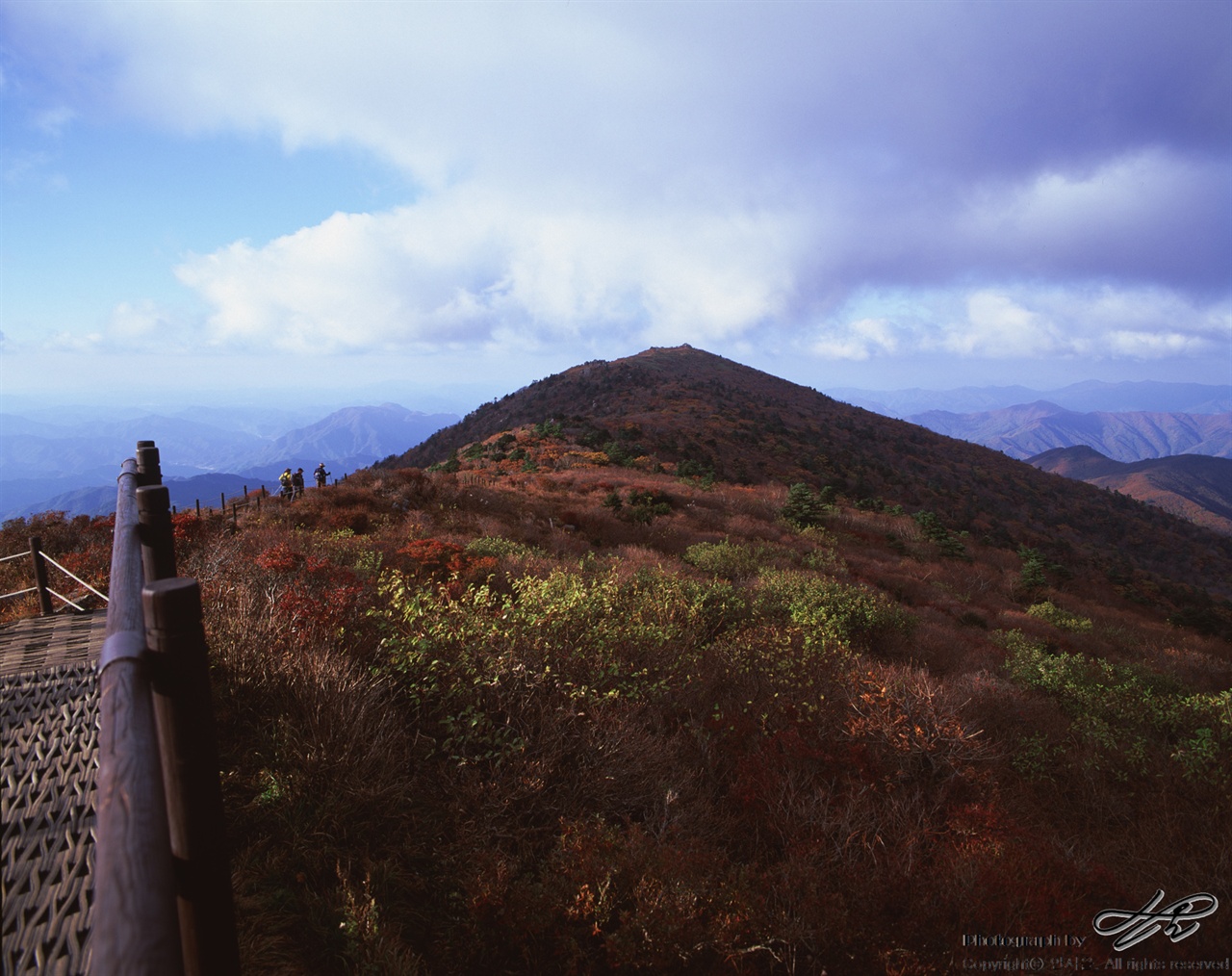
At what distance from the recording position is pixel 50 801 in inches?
96.3

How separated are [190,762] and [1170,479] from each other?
199m

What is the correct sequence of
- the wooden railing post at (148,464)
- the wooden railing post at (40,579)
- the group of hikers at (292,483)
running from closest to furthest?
the wooden railing post at (148,464) < the wooden railing post at (40,579) < the group of hikers at (292,483)

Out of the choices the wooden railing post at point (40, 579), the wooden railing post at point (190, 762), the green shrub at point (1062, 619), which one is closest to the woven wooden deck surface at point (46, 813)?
the wooden railing post at point (190, 762)

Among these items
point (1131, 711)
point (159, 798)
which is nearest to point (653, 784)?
point (159, 798)

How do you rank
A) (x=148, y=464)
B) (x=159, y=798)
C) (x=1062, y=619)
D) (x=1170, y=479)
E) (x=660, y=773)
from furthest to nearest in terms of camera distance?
(x=1170, y=479) → (x=1062, y=619) → (x=660, y=773) → (x=148, y=464) → (x=159, y=798)

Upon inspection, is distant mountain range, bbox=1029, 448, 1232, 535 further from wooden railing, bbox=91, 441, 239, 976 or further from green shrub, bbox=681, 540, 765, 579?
wooden railing, bbox=91, 441, 239, 976

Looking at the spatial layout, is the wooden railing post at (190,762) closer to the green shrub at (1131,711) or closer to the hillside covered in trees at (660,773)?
the hillside covered in trees at (660,773)

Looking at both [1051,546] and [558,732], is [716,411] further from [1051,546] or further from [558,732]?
[558,732]

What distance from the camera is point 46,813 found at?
2.37 m

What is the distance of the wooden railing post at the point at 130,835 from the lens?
2.64 ft

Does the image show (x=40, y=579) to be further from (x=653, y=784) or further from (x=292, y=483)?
(x=292, y=483)

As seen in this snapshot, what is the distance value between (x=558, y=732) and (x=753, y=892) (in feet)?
5.17

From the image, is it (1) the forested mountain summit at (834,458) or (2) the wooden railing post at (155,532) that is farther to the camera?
(1) the forested mountain summit at (834,458)

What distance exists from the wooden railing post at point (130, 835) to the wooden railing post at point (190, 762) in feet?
0.20
